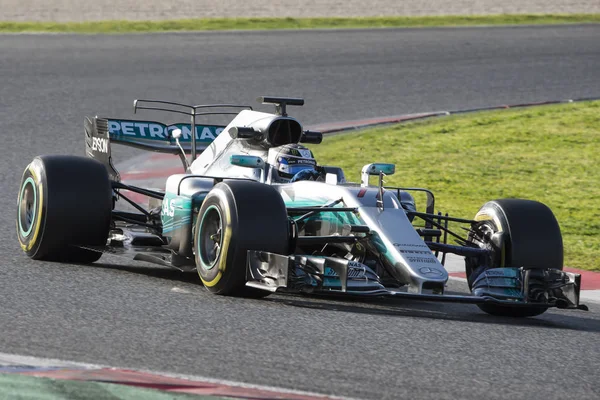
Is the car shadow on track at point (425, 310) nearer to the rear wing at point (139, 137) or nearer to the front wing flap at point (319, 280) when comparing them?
the front wing flap at point (319, 280)

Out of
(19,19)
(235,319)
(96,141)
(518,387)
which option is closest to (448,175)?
(96,141)

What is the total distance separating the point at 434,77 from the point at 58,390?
15.2m

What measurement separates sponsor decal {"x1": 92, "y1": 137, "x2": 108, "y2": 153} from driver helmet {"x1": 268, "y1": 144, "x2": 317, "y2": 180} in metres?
1.95

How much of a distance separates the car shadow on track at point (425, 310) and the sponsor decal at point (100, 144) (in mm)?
2094

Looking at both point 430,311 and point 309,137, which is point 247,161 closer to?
point 309,137

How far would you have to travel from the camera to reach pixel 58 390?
15.9 ft

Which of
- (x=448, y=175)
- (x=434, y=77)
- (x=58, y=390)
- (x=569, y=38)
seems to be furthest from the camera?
(x=569, y=38)

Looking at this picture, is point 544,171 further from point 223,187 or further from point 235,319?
point 235,319

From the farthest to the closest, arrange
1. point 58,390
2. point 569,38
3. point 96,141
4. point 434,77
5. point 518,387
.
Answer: point 569,38 < point 434,77 < point 96,141 < point 518,387 < point 58,390

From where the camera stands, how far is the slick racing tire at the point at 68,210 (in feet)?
27.8

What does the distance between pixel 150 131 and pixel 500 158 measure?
18.2ft

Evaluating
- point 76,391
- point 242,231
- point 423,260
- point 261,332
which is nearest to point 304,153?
point 242,231

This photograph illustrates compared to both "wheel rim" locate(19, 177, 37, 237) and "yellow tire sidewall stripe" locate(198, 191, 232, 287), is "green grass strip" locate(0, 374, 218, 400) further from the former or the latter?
"wheel rim" locate(19, 177, 37, 237)

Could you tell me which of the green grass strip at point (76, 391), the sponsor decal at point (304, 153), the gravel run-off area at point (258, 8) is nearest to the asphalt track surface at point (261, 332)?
the green grass strip at point (76, 391)
